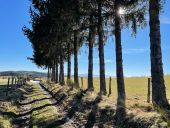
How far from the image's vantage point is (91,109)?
2016 cm

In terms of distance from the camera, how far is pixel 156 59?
682 inches

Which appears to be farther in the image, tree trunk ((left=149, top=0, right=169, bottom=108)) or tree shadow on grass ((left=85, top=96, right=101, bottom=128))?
tree trunk ((left=149, top=0, right=169, bottom=108))

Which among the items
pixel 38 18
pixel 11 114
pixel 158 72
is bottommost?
Answer: pixel 11 114

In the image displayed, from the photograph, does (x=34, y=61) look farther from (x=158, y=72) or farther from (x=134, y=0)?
(x=158, y=72)

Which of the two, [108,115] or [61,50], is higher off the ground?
[61,50]

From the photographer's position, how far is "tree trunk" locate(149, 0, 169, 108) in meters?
17.1

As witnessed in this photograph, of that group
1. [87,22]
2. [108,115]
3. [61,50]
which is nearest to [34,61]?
[61,50]

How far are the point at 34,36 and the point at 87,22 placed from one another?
71.6ft

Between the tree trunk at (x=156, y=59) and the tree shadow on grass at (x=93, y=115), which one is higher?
the tree trunk at (x=156, y=59)

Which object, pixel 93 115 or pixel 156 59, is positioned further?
pixel 93 115

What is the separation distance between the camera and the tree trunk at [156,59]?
56.1 feet

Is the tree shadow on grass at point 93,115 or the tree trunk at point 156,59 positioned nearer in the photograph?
the tree shadow on grass at point 93,115

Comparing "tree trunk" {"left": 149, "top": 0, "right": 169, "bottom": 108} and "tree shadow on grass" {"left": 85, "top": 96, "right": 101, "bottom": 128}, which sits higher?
"tree trunk" {"left": 149, "top": 0, "right": 169, "bottom": 108}

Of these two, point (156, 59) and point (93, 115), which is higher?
point (156, 59)
